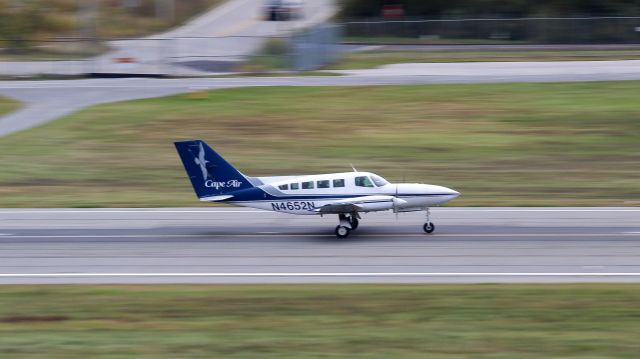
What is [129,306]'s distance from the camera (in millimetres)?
19141

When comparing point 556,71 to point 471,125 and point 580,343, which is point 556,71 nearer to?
point 471,125

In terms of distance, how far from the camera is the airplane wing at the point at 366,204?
25.0 metres

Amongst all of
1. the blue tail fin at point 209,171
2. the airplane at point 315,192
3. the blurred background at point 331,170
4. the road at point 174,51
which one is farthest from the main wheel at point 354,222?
the road at point 174,51

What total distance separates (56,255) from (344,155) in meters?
15.4

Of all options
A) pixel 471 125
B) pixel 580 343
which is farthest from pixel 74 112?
pixel 580 343

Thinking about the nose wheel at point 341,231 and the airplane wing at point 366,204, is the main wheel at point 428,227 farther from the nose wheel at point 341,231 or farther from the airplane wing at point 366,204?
the nose wheel at point 341,231

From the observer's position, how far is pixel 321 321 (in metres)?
17.8

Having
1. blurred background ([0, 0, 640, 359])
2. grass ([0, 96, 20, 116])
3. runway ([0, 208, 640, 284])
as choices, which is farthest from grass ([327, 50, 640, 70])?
runway ([0, 208, 640, 284])

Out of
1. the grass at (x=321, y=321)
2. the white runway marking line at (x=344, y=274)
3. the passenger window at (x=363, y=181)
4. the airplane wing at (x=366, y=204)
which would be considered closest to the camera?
the grass at (x=321, y=321)

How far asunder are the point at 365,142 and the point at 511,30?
32.0m

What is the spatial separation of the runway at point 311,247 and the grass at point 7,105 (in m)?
18.7

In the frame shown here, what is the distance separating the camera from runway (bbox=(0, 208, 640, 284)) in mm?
21859

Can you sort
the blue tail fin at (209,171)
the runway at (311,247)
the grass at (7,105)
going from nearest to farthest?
the runway at (311,247)
the blue tail fin at (209,171)
the grass at (7,105)

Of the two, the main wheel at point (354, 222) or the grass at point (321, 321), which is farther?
the main wheel at point (354, 222)
